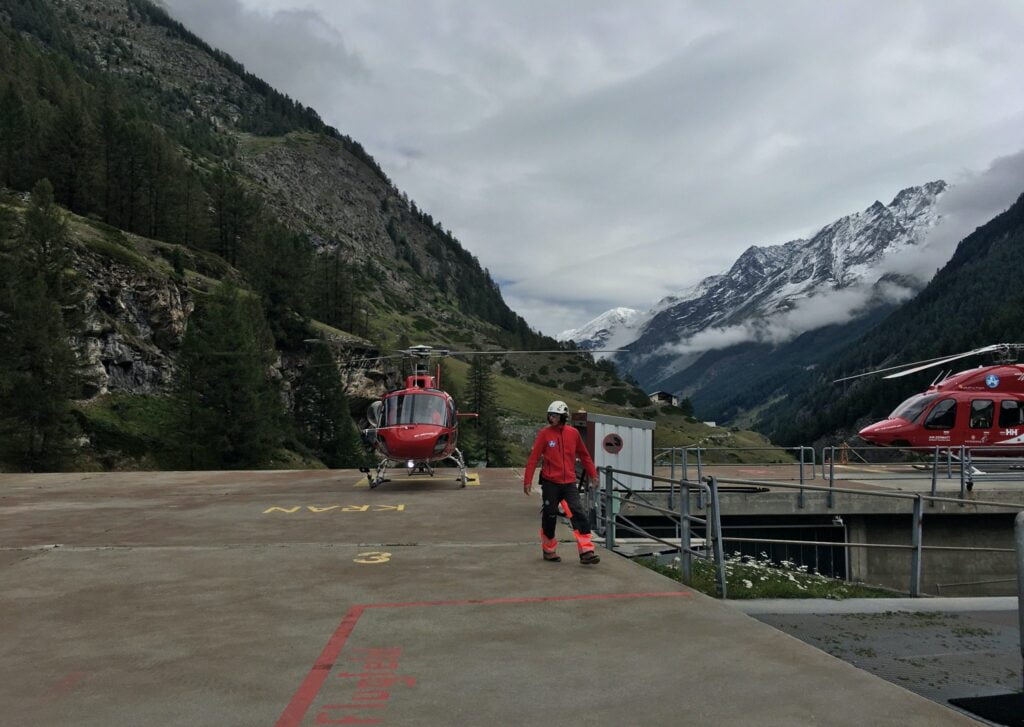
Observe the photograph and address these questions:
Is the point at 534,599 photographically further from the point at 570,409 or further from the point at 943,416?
the point at 570,409

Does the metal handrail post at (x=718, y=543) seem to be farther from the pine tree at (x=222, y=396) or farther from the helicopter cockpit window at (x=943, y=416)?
the pine tree at (x=222, y=396)

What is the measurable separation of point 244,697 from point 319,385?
6072 centimetres

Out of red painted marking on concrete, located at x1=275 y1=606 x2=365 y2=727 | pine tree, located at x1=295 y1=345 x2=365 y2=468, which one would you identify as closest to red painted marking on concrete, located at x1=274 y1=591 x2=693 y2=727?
red painted marking on concrete, located at x1=275 y1=606 x2=365 y2=727

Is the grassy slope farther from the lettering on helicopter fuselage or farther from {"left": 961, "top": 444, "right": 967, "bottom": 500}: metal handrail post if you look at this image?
the lettering on helicopter fuselage

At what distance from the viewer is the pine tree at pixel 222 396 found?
43.5 meters

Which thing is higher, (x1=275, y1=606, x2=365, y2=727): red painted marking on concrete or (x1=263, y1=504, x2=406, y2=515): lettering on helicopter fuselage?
(x1=275, y1=606, x2=365, y2=727): red painted marking on concrete

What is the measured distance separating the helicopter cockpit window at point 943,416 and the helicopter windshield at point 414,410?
2001 centimetres

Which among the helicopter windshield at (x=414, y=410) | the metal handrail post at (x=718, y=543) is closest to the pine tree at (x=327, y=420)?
the helicopter windshield at (x=414, y=410)

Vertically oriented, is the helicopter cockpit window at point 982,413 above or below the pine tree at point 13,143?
below

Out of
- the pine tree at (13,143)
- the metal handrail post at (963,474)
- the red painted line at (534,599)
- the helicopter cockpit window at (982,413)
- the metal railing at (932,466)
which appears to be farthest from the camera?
the pine tree at (13,143)

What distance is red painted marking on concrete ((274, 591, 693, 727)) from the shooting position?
4.39 m

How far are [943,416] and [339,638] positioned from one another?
91.6 ft

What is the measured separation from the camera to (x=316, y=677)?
196 inches

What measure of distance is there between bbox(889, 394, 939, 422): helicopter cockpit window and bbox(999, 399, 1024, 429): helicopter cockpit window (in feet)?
8.99
